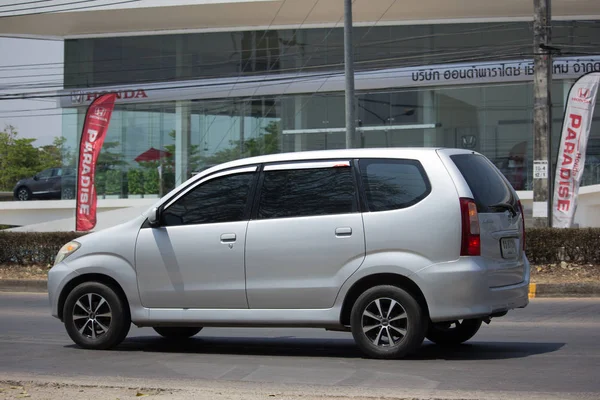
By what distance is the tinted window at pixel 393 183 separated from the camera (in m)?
7.95

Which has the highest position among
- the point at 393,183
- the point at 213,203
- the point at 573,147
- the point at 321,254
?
the point at 573,147

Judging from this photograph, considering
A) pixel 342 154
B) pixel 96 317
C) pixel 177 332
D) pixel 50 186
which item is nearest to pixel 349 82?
pixel 177 332

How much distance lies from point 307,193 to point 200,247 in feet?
3.84

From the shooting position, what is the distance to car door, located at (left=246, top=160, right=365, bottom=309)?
802 cm

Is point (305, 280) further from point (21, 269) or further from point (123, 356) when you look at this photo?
point (21, 269)

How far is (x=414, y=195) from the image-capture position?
26.0 ft

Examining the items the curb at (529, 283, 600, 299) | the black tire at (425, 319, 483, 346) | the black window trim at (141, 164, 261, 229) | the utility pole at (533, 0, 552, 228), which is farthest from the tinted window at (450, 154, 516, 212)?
the utility pole at (533, 0, 552, 228)

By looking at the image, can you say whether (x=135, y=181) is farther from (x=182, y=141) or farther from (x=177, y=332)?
(x=177, y=332)

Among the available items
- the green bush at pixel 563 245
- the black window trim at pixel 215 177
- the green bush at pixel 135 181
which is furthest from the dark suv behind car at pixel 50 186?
the black window trim at pixel 215 177

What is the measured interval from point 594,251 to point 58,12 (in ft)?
88.5

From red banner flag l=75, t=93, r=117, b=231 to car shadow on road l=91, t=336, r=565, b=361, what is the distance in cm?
1950

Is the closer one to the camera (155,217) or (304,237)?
(304,237)

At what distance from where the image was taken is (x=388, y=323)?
7.85 meters

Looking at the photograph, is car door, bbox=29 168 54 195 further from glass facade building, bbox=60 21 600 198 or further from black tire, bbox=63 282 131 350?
black tire, bbox=63 282 131 350
